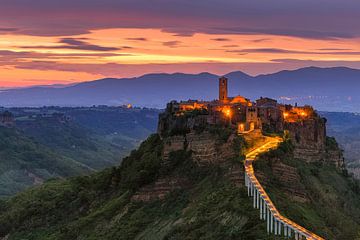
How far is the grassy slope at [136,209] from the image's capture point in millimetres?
61331

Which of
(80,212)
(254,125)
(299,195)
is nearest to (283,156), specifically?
(299,195)

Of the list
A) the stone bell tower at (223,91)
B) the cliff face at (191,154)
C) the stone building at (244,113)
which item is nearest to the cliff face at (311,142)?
the stone building at (244,113)

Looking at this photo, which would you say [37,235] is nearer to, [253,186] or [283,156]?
[283,156]

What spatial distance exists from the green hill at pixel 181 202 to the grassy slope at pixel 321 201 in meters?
0.14

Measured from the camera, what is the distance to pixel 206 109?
4070 inches

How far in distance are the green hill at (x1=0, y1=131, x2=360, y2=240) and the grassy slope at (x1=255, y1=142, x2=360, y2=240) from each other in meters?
0.14

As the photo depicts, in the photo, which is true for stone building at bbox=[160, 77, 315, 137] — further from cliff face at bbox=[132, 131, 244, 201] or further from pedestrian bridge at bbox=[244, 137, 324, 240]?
pedestrian bridge at bbox=[244, 137, 324, 240]

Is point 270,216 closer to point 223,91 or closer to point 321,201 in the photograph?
point 321,201

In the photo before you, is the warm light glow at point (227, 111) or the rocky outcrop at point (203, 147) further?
the warm light glow at point (227, 111)

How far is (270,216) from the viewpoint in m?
53.4

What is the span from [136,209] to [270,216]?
34.5 metres

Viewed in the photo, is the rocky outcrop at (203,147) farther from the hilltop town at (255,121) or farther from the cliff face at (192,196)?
the hilltop town at (255,121)

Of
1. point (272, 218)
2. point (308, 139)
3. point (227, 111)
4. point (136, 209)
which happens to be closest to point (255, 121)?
point (227, 111)

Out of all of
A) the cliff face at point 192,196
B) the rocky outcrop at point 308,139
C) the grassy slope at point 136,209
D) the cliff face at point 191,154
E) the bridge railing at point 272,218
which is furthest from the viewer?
the rocky outcrop at point 308,139
